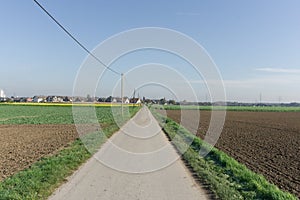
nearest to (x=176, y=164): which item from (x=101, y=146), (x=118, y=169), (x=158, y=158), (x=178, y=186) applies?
(x=158, y=158)

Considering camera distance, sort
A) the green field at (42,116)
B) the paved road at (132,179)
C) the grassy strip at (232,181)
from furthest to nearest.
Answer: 1. the green field at (42,116)
2. the grassy strip at (232,181)
3. the paved road at (132,179)

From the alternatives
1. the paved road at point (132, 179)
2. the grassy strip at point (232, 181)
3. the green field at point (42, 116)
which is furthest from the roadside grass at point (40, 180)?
the green field at point (42, 116)

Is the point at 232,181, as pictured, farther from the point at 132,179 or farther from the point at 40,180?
the point at 40,180

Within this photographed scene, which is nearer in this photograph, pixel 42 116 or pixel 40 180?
pixel 40 180

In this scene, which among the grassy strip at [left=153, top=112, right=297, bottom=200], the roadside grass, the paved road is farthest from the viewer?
the grassy strip at [left=153, top=112, right=297, bottom=200]

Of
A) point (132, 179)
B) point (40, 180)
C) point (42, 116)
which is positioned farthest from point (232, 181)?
point (42, 116)

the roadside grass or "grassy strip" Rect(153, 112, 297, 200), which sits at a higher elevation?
the roadside grass

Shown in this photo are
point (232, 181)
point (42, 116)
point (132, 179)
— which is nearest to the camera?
point (132, 179)

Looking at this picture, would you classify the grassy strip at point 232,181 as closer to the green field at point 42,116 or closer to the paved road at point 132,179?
the paved road at point 132,179

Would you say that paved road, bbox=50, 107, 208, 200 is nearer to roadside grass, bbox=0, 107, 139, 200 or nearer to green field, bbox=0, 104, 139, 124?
roadside grass, bbox=0, 107, 139, 200

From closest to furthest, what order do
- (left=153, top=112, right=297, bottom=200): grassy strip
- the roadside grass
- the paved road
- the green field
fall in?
1. the roadside grass
2. the paved road
3. (left=153, top=112, right=297, bottom=200): grassy strip
4. the green field

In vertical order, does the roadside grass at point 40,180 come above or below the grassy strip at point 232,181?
above

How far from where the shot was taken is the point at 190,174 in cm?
775

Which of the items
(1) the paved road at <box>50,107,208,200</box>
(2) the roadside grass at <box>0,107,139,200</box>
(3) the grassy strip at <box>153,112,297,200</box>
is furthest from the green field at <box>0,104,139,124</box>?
(3) the grassy strip at <box>153,112,297,200</box>
